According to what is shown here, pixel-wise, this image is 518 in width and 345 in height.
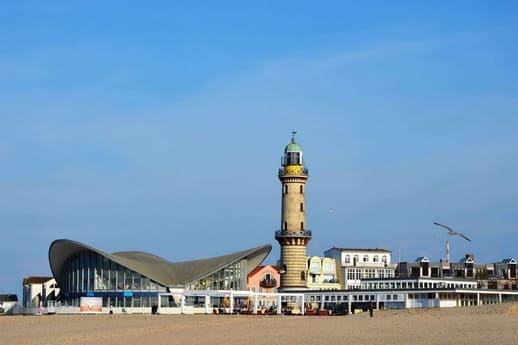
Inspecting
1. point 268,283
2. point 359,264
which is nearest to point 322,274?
point 359,264

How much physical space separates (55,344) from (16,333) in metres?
10.7

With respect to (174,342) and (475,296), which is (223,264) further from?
(174,342)

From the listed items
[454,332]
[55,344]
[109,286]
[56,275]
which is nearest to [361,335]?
[454,332]

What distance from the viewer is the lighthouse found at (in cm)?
9356

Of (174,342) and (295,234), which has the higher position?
(295,234)

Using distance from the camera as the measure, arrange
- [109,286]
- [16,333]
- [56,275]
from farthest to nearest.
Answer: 1. [56,275]
2. [109,286]
3. [16,333]

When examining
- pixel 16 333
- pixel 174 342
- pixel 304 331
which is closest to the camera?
pixel 174 342

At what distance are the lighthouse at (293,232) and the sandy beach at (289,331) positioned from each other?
3702cm

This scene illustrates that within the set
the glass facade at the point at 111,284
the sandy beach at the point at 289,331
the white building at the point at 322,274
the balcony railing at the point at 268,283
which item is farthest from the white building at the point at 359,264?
the sandy beach at the point at 289,331

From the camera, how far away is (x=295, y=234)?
306 feet

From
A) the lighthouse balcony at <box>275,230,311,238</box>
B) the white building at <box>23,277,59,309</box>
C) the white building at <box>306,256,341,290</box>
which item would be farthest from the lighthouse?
the white building at <box>23,277,59,309</box>

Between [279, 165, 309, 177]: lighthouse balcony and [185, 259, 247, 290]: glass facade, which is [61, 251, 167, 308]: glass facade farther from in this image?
[279, 165, 309, 177]: lighthouse balcony

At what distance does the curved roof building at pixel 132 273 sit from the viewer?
287ft

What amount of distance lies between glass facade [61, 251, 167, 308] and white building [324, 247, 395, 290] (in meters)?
29.5
